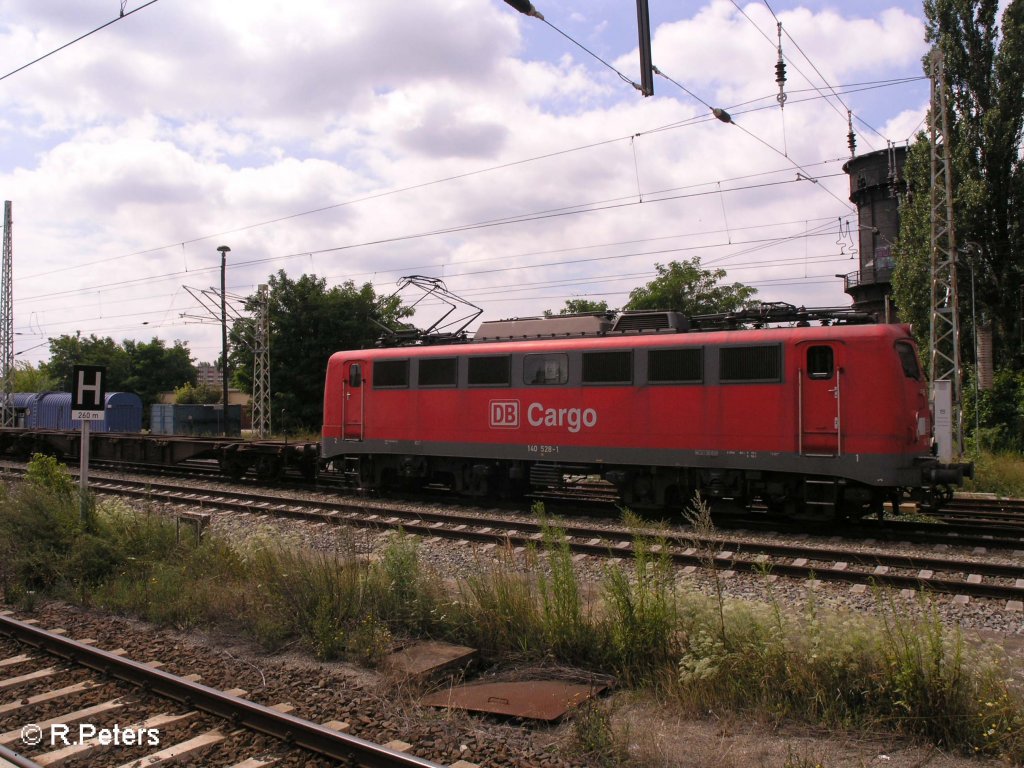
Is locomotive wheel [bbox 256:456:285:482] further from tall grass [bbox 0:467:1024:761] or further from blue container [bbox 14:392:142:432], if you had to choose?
blue container [bbox 14:392:142:432]

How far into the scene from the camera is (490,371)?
48.6 feet

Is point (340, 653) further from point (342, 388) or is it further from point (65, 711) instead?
point (342, 388)

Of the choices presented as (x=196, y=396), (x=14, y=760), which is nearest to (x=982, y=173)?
(x=14, y=760)

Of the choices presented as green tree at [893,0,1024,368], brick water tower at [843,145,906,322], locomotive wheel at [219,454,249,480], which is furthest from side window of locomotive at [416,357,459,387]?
brick water tower at [843,145,906,322]

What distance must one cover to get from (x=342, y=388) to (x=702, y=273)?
83.6ft

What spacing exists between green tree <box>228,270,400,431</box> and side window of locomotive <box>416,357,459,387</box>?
23989 millimetres

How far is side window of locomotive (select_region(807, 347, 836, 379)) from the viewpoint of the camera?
37.9 feet

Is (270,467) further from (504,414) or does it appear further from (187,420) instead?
(187,420)

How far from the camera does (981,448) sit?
72.2 feet

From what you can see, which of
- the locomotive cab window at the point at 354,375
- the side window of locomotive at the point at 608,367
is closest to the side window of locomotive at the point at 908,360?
the side window of locomotive at the point at 608,367

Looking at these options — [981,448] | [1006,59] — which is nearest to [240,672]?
[981,448]

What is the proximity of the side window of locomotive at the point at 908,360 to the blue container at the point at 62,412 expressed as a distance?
35.7 meters

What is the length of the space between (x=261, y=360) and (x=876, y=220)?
3579 cm

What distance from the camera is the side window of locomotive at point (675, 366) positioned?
12617 millimetres
